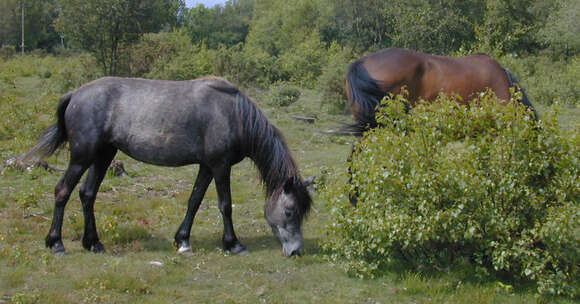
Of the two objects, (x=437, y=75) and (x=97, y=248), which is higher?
(x=437, y=75)

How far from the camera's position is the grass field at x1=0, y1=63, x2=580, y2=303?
4.37 m

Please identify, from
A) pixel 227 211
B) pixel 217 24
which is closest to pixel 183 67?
pixel 227 211

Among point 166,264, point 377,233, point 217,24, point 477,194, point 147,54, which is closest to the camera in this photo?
point 477,194

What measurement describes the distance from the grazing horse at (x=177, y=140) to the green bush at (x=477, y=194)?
1.03 metres

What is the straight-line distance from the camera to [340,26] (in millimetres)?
45219

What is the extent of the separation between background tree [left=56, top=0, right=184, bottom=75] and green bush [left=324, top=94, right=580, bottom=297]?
53.3ft

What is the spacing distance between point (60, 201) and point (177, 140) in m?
1.46

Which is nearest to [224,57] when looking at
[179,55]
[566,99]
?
[179,55]

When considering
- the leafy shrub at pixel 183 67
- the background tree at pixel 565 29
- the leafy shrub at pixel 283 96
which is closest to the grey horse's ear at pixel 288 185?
the leafy shrub at pixel 283 96

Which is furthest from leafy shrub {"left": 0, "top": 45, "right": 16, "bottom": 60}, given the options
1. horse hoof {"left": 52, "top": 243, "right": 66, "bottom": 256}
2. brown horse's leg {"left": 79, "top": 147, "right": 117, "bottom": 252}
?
horse hoof {"left": 52, "top": 243, "right": 66, "bottom": 256}

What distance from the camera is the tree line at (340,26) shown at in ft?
61.6

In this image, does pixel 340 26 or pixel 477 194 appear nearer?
pixel 477 194

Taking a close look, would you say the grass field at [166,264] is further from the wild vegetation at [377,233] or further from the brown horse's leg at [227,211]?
the brown horse's leg at [227,211]

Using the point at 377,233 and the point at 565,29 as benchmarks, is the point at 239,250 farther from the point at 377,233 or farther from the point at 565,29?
the point at 565,29
